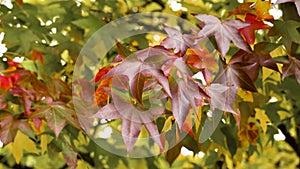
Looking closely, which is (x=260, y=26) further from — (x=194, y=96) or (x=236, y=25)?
(x=194, y=96)

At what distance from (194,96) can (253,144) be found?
2.93 feet

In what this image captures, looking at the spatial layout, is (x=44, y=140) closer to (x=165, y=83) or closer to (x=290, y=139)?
(x=165, y=83)

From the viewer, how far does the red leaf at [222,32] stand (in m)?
0.95

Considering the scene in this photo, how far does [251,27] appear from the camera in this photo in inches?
40.2

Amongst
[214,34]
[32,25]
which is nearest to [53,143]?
[32,25]

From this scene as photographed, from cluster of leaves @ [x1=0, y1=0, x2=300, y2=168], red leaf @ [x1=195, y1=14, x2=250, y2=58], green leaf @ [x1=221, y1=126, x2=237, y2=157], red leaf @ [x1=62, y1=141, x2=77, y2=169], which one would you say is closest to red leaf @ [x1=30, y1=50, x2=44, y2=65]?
cluster of leaves @ [x1=0, y1=0, x2=300, y2=168]

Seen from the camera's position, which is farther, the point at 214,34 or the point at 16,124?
the point at 16,124

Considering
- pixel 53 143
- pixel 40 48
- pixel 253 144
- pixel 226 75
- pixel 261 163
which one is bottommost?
pixel 261 163

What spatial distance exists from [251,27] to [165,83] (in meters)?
0.28

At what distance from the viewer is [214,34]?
37.6 inches

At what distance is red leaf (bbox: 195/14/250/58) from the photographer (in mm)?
949

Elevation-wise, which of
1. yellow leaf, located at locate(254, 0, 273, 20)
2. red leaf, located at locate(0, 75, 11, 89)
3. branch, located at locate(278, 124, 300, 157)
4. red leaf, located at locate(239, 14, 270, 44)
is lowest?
branch, located at locate(278, 124, 300, 157)

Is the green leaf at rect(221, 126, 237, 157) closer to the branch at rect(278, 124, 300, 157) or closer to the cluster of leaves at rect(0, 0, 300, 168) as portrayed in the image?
the cluster of leaves at rect(0, 0, 300, 168)

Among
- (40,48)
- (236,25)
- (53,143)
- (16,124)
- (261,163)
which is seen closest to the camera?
(236,25)
